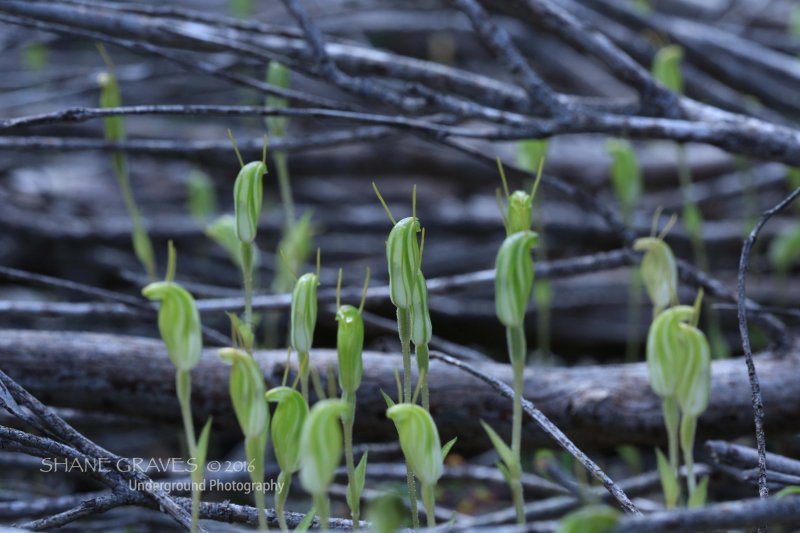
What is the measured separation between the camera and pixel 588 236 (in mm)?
2107

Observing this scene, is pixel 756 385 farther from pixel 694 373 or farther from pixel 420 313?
pixel 420 313

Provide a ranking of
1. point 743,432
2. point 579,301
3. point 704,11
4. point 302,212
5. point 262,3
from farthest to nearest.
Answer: point 262,3 < point 704,11 < point 302,212 < point 579,301 < point 743,432

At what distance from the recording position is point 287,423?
0.66m

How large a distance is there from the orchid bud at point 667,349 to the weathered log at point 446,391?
1.58 ft

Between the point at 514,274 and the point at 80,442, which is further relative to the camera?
the point at 80,442

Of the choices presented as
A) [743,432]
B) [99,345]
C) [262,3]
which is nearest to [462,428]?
[743,432]

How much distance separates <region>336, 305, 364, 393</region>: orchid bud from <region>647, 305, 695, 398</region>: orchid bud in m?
0.23

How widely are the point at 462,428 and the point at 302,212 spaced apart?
4.41 feet

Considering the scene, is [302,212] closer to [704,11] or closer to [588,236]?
[588,236]

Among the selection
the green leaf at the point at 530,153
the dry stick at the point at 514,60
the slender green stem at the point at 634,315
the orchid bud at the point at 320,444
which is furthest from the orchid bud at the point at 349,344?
the slender green stem at the point at 634,315

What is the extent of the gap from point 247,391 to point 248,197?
0.71 feet

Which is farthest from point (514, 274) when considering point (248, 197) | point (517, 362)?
point (248, 197)

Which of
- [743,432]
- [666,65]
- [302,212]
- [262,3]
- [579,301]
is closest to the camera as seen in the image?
[743,432]

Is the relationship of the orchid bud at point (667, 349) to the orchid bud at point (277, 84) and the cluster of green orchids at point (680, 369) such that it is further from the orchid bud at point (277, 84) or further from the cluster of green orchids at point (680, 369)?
the orchid bud at point (277, 84)
